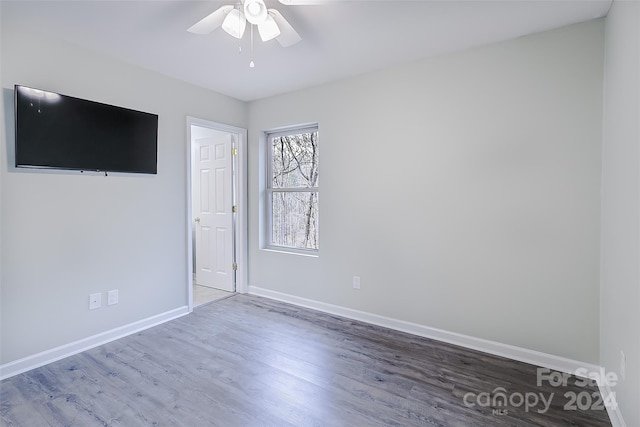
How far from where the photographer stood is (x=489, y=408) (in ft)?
6.07

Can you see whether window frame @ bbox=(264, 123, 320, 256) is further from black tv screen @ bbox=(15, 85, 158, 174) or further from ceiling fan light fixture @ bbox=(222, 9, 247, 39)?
ceiling fan light fixture @ bbox=(222, 9, 247, 39)

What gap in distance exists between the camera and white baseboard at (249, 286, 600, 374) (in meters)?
2.22

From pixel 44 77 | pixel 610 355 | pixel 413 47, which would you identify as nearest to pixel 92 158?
pixel 44 77

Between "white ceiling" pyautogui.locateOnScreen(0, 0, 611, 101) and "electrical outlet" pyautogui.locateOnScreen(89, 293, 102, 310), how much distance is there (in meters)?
2.05

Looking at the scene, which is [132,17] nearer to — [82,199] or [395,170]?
[82,199]

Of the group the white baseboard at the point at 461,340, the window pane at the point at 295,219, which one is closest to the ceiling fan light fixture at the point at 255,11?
the window pane at the point at 295,219

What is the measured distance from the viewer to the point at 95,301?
8.66ft

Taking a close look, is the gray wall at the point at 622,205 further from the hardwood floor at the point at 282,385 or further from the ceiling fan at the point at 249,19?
the ceiling fan at the point at 249,19

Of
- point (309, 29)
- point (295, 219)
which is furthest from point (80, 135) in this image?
point (295, 219)

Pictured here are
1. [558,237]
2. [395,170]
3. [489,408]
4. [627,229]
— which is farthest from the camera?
[395,170]

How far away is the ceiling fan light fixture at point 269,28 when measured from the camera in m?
1.83

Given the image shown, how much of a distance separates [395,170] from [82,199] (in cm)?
270

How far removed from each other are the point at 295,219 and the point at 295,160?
2.36 feet

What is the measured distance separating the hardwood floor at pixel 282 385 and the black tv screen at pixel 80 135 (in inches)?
60.9
